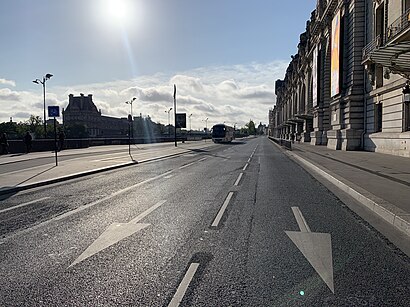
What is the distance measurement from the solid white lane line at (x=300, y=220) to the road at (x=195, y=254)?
0.03 meters

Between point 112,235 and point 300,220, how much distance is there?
3824mm

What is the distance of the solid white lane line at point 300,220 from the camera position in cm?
724

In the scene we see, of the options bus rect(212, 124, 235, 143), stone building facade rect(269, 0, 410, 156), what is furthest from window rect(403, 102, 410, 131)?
bus rect(212, 124, 235, 143)

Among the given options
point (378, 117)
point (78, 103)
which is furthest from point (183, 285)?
point (78, 103)

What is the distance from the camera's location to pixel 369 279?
4.67m

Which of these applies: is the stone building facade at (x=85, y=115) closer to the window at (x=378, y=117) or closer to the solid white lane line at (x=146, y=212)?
the window at (x=378, y=117)

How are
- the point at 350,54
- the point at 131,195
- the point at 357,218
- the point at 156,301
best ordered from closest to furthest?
the point at 156,301 → the point at 357,218 → the point at 131,195 → the point at 350,54

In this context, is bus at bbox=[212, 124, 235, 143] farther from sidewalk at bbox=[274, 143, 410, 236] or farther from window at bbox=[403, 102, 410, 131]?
sidewalk at bbox=[274, 143, 410, 236]

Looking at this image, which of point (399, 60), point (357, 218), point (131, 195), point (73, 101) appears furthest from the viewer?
point (73, 101)

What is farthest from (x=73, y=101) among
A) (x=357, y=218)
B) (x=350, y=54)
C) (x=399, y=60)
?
(x=357, y=218)

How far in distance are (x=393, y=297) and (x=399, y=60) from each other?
1782cm

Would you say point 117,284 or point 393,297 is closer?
point 393,297

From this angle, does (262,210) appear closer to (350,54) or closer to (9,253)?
(9,253)

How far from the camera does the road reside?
420 centimetres
